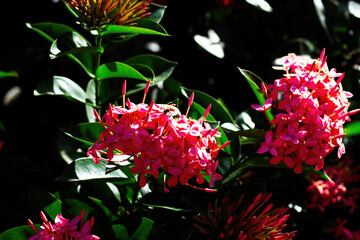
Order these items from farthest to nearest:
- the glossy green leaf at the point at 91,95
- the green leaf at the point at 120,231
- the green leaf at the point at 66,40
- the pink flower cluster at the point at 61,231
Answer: the glossy green leaf at the point at 91,95
the green leaf at the point at 66,40
the green leaf at the point at 120,231
the pink flower cluster at the point at 61,231

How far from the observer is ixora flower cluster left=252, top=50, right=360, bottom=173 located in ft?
2.68

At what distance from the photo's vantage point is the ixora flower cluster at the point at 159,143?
76 cm

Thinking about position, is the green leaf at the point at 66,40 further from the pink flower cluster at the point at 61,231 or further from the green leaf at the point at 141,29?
the pink flower cluster at the point at 61,231

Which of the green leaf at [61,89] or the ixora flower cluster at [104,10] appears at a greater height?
the ixora flower cluster at [104,10]

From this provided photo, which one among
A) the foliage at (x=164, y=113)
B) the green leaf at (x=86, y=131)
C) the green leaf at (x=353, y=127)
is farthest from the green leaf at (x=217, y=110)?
the green leaf at (x=353, y=127)

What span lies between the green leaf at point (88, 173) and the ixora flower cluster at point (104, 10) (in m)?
0.29

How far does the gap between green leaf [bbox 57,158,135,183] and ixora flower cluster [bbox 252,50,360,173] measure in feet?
0.88

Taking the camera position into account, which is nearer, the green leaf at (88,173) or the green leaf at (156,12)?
the green leaf at (88,173)

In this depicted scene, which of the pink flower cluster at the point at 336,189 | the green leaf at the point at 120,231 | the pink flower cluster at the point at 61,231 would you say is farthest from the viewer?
the pink flower cluster at the point at 336,189

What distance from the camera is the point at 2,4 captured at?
1.39 metres

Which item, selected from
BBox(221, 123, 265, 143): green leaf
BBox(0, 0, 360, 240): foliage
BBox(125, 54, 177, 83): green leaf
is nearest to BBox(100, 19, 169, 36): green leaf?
BBox(0, 0, 360, 240): foliage

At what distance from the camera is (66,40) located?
987 mm

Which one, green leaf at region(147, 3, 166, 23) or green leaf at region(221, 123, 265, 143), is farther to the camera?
green leaf at region(147, 3, 166, 23)

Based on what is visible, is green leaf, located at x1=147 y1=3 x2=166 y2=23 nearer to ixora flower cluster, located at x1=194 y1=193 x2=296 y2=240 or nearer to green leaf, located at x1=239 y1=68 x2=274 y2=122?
green leaf, located at x1=239 y1=68 x2=274 y2=122
